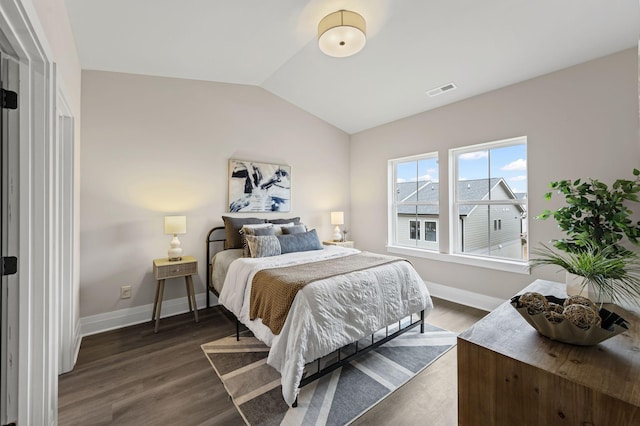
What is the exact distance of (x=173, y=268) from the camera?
9.79ft

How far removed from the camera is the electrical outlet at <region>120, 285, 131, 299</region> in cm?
304

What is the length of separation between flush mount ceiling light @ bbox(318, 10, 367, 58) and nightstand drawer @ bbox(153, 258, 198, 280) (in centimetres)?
261

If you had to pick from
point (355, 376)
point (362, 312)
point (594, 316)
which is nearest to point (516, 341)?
point (594, 316)

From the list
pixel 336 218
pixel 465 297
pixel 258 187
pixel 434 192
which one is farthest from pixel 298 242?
pixel 465 297

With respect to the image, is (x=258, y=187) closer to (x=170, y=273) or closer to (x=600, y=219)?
(x=170, y=273)

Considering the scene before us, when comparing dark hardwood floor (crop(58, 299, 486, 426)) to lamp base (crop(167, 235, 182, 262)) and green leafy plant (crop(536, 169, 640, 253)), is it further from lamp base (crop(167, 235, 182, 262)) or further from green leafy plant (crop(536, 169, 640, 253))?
green leafy plant (crop(536, 169, 640, 253))

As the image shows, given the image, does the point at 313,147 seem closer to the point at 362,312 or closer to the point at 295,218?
the point at 295,218

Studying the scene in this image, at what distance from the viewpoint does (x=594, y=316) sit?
95 centimetres

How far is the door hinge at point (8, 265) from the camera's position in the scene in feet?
4.18

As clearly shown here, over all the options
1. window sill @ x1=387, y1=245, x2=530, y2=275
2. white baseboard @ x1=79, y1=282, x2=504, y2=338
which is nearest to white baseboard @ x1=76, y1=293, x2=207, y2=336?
white baseboard @ x1=79, y1=282, x2=504, y2=338

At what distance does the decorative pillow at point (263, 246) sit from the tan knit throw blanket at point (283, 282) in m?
0.56

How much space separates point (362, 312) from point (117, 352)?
2228 millimetres

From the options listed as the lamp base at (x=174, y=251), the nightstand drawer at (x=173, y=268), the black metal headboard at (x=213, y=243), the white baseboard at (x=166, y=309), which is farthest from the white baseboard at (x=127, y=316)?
the lamp base at (x=174, y=251)

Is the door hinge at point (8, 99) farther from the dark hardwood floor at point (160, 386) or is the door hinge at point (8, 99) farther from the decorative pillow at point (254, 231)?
the decorative pillow at point (254, 231)
